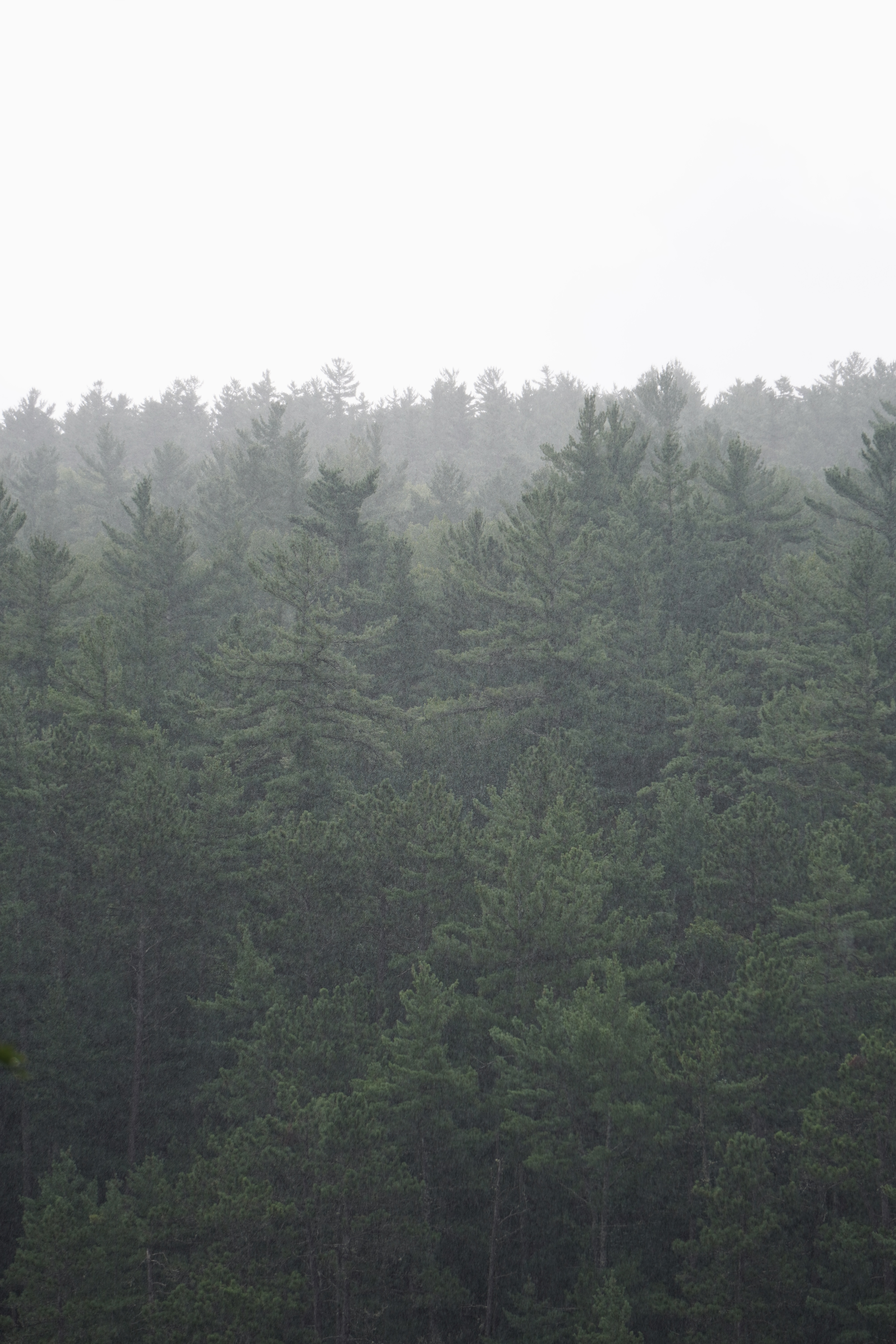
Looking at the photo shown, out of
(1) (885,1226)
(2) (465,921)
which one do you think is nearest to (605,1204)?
(1) (885,1226)

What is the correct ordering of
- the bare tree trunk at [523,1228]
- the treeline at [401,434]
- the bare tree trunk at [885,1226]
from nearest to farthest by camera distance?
the bare tree trunk at [885,1226] < the bare tree trunk at [523,1228] < the treeline at [401,434]

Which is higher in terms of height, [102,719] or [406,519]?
[406,519]

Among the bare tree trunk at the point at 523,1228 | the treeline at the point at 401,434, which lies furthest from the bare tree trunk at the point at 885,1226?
the treeline at the point at 401,434

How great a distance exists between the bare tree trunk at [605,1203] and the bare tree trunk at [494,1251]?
2.28 metres

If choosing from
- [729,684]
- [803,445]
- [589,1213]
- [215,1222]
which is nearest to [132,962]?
[215,1222]

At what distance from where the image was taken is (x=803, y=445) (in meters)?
68.6

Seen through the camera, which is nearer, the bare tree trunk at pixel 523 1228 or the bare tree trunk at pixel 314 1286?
the bare tree trunk at pixel 314 1286

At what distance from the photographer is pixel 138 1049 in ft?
81.0

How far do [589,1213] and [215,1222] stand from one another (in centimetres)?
798

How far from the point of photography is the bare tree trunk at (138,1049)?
24.0 meters

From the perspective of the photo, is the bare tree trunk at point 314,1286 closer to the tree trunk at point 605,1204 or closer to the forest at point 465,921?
the forest at point 465,921

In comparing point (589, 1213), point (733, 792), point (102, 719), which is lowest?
point (589, 1213)

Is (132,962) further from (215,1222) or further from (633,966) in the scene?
(633,966)

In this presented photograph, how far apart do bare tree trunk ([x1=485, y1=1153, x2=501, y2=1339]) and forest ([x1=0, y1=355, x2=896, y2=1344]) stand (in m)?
0.15
